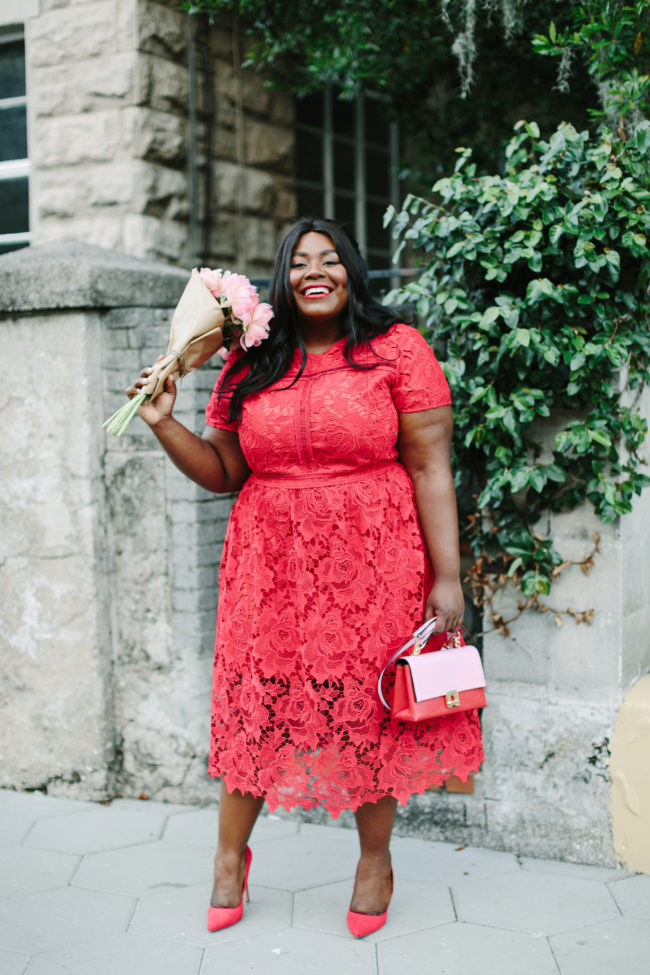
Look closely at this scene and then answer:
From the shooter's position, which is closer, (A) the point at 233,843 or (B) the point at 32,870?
(A) the point at 233,843

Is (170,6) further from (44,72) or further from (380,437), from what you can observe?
(380,437)

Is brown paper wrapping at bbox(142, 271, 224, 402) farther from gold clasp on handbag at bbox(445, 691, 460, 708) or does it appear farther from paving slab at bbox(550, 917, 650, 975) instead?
paving slab at bbox(550, 917, 650, 975)

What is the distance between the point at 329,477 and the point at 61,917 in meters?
1.55

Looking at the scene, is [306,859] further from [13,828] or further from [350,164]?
[350,164]

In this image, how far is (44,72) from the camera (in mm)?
4789

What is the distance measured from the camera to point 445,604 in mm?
2865

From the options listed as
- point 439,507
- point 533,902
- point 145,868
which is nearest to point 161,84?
point 439,507

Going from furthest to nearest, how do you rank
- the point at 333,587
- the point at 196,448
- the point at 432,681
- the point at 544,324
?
the point at 544,324 < the point at 196,448 < the point at 333,587 < the point at 432,681

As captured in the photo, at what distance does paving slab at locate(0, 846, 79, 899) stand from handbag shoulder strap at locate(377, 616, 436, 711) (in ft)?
4.23

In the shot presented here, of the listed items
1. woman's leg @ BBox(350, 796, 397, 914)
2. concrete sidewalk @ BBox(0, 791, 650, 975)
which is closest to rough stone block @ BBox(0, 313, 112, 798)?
concrete sidewalk @ BBox(0, 791, 650, 975)

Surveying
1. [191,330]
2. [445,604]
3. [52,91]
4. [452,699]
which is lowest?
[452,699]

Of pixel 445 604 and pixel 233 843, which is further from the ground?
pixel 445 604

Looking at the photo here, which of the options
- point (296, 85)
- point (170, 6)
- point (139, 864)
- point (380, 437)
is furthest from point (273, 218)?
point (139, 864)

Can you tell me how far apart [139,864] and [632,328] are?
240 cm
